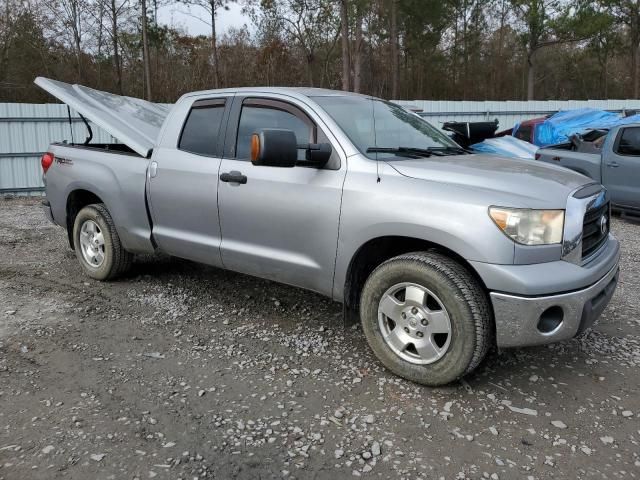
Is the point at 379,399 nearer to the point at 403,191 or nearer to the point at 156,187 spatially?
the point at 403,191

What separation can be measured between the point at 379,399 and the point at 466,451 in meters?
0.64

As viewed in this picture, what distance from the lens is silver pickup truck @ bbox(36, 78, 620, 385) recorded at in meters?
3.11

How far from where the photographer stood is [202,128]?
461 cm

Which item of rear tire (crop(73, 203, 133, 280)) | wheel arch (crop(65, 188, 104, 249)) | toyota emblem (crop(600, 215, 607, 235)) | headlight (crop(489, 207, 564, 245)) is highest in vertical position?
headlight (crop(489, 207, 564, 245))

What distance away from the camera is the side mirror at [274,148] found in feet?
11.4

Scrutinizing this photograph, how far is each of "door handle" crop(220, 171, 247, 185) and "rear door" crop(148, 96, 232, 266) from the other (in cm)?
11

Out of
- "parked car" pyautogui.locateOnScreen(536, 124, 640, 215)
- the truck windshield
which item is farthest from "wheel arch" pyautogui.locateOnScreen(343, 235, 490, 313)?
"parked car" pyautogui.locateOnScreen(536, 124, 640, 215)

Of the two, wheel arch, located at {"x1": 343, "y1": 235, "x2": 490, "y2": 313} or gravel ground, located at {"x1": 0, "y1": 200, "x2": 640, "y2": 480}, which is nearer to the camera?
gravel ground, located at {"x1": 0, "y1": 200, "x2": 640, "y2": 480}

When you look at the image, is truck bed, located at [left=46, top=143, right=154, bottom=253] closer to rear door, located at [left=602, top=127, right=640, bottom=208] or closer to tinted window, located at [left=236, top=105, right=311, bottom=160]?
tinted window, located at [left=236, top=105, right=311, bottom=160]

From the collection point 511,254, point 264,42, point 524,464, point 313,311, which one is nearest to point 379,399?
point 524,464

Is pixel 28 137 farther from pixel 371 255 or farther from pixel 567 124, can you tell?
pixel 567 124

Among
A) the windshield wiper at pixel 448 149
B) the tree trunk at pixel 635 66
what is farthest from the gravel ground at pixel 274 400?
the tree trunk at pixel 635 66

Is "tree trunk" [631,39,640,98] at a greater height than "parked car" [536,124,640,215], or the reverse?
"tree trunk" [631,39,640,98]

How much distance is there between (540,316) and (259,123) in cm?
239
